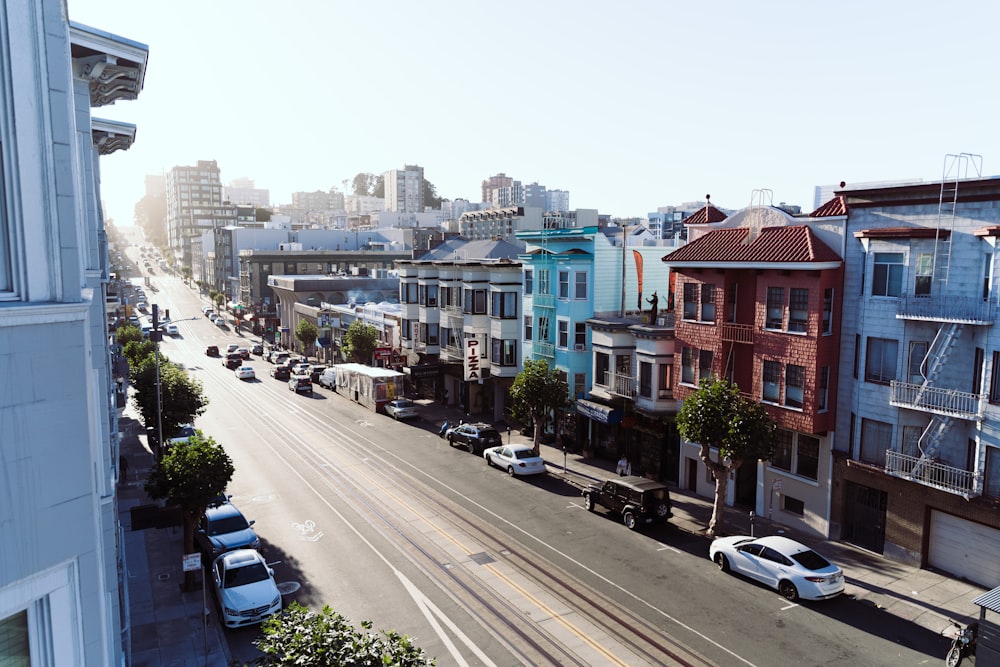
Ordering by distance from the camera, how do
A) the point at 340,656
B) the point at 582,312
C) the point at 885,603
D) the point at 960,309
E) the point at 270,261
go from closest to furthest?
the point at 340,656, the point at 885,603, the point at 960,309, the point at 582,312, the point at 270,261

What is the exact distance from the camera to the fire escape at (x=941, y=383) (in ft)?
74.3

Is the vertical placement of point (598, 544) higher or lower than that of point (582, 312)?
lower

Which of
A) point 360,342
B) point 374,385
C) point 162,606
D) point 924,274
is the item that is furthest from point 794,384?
point 360,342

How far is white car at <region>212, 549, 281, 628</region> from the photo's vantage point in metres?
20.0

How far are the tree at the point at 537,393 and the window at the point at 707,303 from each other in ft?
30.8

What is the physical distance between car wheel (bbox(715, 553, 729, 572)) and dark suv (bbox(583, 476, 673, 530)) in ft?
12.1

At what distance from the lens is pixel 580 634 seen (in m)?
19.5

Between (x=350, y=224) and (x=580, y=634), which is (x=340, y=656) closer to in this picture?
(x=580, y=634)

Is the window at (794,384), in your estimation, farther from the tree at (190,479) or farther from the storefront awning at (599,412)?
the tree at (190,479)

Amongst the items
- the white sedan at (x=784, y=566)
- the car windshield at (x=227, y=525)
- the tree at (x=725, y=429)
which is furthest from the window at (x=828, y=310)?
the car windshield at (x=227, y=525)

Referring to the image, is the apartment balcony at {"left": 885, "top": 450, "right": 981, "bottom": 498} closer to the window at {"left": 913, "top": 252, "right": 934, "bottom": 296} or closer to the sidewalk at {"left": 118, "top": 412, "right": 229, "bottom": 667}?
the window at {"left": 913, "top": 252, "right": 934, "bottom": 296}

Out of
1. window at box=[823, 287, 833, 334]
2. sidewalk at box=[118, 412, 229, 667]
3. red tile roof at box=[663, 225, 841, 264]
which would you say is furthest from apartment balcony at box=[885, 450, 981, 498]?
sidewalk at box=[118, 412, 229, 667]

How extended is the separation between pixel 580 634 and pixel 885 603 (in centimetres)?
1013

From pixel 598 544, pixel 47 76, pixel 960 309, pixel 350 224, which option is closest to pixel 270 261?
pixel 350 224
